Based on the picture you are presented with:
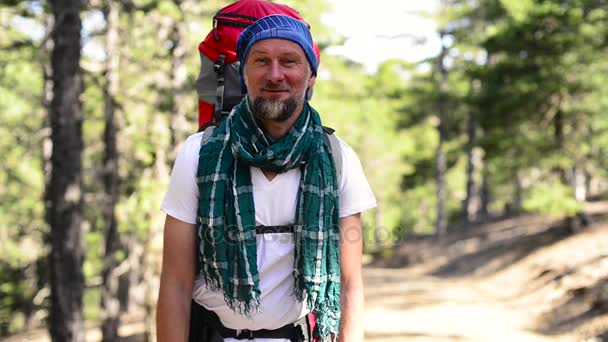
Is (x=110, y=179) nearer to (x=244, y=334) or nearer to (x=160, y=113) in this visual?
(x=160, y=113)

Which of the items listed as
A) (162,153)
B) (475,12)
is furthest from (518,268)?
(475,12)

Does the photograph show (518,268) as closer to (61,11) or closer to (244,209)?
(61,11)

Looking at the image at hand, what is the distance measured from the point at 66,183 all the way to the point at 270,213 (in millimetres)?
5867

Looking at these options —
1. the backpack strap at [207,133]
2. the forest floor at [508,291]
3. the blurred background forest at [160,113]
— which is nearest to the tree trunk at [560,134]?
the blurred background forest at [160,113]

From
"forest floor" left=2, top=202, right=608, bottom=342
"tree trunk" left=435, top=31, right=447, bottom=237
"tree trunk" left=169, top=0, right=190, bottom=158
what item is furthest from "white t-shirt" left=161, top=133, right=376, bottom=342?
"tree trunk" left=435, top=31, right=447, bottom=237

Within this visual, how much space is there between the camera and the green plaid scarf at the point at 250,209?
2.26 metres

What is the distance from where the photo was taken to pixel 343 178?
245 centimetres

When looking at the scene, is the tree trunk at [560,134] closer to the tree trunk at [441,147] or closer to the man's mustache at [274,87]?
the tree trunk at [441,147]

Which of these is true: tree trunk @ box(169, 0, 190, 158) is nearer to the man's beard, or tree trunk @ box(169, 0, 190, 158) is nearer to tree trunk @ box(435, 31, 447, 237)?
the man's beard

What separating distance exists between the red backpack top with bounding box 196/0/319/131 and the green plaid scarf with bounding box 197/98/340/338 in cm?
38

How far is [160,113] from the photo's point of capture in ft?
44.6

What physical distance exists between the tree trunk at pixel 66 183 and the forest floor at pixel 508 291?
557cm

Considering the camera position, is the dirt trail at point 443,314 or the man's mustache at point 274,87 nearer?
the man's mustache at point 274,87

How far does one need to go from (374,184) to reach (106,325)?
1034 inches
